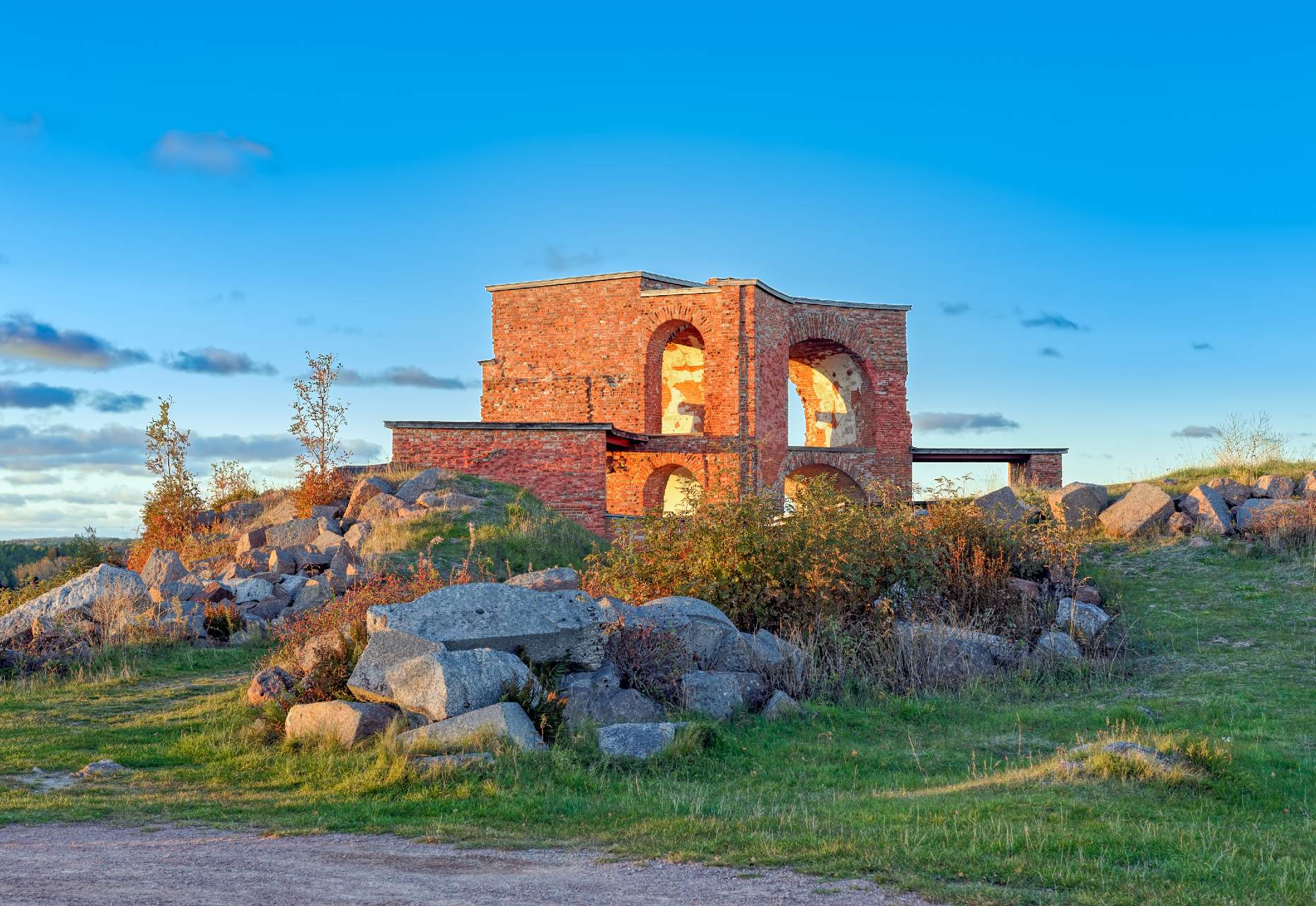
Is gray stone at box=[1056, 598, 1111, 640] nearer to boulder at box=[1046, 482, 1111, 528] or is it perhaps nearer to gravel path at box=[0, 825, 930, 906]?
boulder at box=[1046, 482, 1111, 528]

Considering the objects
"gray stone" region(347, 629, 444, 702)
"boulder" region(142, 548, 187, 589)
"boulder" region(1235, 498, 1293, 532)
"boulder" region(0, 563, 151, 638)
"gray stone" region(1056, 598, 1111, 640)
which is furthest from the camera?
"boulder" region(142, 548, 187, 589)

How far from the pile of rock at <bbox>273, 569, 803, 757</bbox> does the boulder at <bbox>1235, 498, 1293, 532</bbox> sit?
9656 mm

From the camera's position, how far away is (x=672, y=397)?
31.2 meters

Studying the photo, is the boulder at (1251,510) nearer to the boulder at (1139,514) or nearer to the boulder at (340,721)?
the boulder at (1139,514)

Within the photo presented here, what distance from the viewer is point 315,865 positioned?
5.86 metres

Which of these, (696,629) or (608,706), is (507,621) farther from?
(696,629)

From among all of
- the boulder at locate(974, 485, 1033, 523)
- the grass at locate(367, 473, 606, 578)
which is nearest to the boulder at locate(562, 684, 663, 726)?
the grass at locate(367, 473, 606, 578)

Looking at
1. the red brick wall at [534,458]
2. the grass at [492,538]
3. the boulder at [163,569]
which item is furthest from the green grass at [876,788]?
the red brick wall at [534,458]

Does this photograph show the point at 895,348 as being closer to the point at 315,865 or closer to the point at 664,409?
the point at 664,409

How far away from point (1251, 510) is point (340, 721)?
14.2 meters

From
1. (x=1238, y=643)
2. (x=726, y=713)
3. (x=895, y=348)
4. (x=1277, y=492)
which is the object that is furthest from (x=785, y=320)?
(x=726, y=713)

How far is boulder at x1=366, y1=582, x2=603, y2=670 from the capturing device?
923cm

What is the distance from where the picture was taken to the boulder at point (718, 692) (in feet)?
31.4

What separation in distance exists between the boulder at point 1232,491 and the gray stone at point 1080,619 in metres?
6.21
